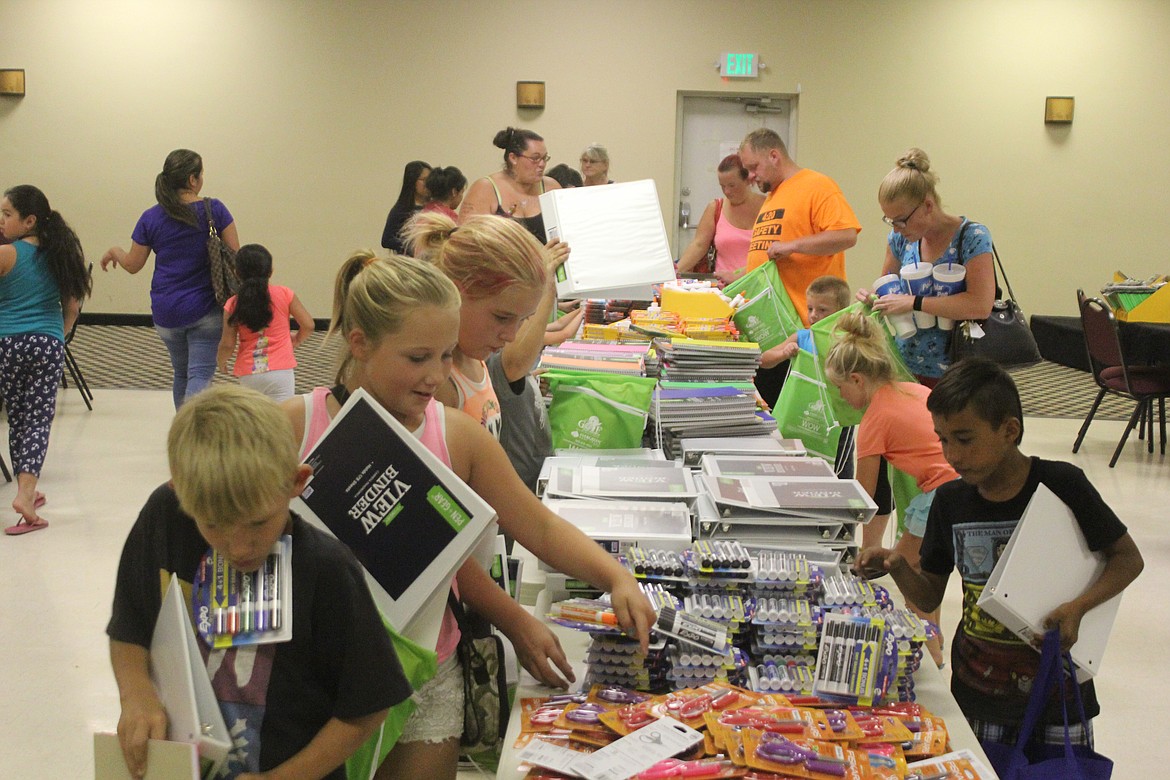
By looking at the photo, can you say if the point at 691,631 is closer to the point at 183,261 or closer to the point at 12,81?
the point at 183,261

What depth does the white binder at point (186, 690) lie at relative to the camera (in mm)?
1284

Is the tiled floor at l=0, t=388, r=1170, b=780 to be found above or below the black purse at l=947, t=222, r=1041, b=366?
below

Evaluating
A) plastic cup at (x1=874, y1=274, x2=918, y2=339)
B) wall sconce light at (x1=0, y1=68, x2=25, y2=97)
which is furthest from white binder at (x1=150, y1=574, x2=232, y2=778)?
wall sconce light at (x1=0, y1=68, x2=25, y2=97)

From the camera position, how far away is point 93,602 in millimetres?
4074

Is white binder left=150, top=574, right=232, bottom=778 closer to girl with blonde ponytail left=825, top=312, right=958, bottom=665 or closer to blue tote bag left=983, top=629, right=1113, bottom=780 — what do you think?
blue tote bag left=983, top=629, right=1113, bottom=780

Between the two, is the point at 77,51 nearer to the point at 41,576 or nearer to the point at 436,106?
the point at 436,106

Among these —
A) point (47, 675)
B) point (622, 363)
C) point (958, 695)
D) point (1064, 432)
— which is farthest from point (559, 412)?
point (1064, 432)

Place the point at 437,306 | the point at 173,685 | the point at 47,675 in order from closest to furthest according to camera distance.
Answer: the point at 173,685, the point at 437,306, the point at 47,675

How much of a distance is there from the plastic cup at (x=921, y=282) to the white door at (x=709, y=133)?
7326 millimetres

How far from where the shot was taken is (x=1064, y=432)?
7375 mm

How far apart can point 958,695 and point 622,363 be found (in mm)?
1671

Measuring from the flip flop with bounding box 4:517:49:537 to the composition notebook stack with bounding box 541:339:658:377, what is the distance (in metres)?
2.80

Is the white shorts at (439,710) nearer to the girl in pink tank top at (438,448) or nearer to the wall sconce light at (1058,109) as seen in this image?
the girl in pink tank top at (438,448)

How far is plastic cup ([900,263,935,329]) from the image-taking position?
3879 millimetres
